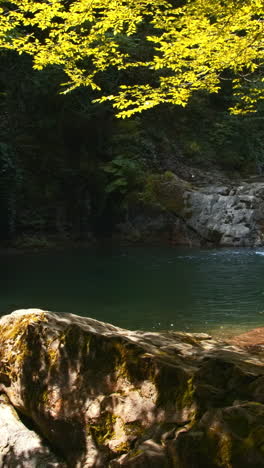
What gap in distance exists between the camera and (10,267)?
13648mm

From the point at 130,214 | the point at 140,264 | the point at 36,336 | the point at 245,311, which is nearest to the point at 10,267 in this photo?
the point at 140,264

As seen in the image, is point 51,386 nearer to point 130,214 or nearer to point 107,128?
point 130,214

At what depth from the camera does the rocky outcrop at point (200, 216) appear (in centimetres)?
1723

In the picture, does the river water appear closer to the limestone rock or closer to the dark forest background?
the dark forest background

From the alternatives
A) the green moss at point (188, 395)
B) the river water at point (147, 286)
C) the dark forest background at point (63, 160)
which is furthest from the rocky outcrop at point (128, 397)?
the dark forest background at point (63, 160)

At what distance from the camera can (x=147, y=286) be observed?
36.6 ft

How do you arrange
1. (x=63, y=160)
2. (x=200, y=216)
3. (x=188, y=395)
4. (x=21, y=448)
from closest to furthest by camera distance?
1. (x=188, y=395)
2. (x=21, y=448)
3. (x=200, y=216)
4. (x=63, y=160)

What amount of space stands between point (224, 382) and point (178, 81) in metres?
5.79

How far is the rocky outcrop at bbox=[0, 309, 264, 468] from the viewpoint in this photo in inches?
107

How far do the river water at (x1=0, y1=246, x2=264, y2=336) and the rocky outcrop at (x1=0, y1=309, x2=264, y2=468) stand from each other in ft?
13.7

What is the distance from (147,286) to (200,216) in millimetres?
6970

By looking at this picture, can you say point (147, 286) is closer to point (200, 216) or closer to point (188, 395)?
point (200, 216)

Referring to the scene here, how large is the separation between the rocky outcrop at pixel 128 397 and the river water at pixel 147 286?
13.7 ft

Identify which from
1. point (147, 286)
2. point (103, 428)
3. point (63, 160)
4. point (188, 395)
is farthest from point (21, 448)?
point (63, 160)
